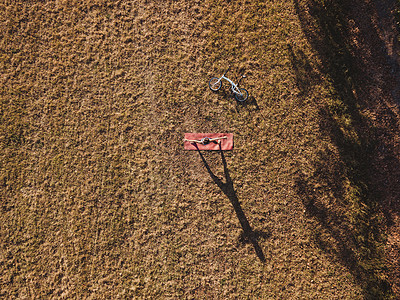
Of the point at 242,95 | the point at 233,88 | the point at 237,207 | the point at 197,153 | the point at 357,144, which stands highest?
the point at 233,88

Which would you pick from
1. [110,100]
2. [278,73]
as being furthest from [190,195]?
[278,73]

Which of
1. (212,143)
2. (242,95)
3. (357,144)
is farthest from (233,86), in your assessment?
(357,144)

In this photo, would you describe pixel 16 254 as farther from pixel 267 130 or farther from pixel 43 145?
pixel 267 130

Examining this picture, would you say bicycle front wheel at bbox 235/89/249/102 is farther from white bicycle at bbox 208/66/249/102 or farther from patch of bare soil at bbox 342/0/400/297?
patch of bare soil at bbox 342/0/400/297

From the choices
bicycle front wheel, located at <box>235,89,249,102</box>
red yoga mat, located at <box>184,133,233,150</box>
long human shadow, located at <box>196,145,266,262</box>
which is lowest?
long human shadow, located at <box>196,145,266,262</box>

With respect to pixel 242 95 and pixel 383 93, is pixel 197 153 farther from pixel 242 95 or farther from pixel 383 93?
pixel 383 93

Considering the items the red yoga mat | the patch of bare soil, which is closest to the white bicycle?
the red yoga mat
